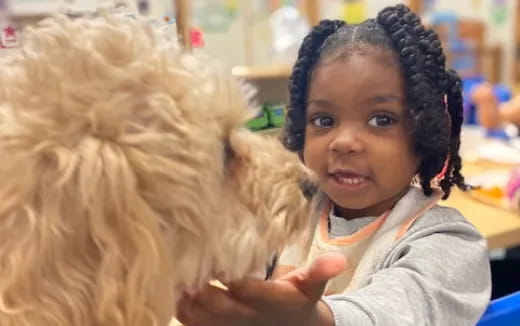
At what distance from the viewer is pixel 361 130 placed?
2.44 ft

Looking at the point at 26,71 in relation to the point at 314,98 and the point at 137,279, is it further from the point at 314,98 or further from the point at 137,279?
the point at 314,98

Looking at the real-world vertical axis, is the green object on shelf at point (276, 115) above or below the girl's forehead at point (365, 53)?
below

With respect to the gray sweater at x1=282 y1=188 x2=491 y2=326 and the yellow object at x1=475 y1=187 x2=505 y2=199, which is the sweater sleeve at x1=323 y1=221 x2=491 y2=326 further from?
the yellow object at x1=475 y1=187 x2=505 y2=199

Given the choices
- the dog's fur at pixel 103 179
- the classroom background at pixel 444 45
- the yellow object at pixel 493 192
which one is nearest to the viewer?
the dog's fur at pixel 103 179

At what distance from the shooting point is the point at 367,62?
0.75 metres

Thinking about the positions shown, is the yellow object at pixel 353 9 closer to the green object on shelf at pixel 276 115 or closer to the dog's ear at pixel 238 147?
the green object on shelf at pixel 276 115

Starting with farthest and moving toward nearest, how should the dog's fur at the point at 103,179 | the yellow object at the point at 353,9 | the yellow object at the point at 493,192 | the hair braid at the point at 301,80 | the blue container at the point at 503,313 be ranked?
the yellow object at the point at 353,9, the yellow object at the point at 493,192, the hair braid at the point at 301,80, the blue container at the point at 503,313, the dog's fur at the point at 103,179

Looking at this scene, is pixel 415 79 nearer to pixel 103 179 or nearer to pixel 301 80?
pixel 301 80

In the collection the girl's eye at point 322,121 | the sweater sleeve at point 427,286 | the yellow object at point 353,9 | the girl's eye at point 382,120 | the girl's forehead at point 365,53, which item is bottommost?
the yellow object at point 353,9

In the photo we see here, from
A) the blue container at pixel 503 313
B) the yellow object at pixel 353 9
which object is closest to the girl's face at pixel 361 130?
the blue container at pixel 503 313

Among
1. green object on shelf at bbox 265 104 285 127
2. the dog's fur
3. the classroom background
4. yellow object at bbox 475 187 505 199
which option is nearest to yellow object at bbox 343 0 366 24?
the classroom background

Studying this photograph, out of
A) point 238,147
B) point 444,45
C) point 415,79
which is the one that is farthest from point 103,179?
point 444,45

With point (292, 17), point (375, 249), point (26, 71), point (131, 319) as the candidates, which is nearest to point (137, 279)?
point (131, 319)

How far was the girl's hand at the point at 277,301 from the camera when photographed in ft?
1.65
